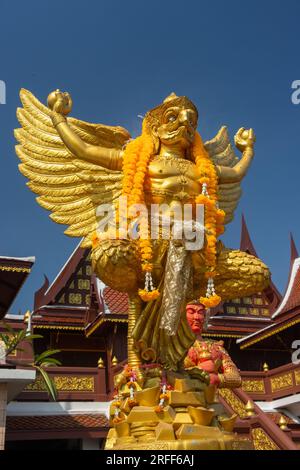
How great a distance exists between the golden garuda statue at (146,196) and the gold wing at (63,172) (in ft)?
0.03


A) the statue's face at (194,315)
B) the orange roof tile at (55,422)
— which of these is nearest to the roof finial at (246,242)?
the orange roof tile at (55,422)

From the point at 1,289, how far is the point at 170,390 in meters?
6.08

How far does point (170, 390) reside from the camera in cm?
472

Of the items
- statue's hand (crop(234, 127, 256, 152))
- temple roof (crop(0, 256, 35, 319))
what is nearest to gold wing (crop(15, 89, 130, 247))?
statue's hand (crop(234, 127, 256, 152))

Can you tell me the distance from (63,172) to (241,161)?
211cm

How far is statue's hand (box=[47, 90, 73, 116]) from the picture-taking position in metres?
5.17

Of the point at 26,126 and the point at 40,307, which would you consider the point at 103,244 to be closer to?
the point at 26,126

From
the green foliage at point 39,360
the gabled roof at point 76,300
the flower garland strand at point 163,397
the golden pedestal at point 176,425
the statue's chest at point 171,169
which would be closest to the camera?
the golden pedestal at point 176,425

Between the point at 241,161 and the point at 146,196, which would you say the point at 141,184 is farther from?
the point at 241,161

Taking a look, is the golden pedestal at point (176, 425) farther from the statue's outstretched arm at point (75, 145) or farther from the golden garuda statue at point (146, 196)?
the statue's outstretched arm at point (75, 145)

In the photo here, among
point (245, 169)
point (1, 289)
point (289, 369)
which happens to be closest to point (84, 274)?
point (1, 289)

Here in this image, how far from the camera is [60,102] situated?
5168 mm

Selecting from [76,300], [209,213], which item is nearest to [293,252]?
[76,300]

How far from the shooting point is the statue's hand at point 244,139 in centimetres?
608
